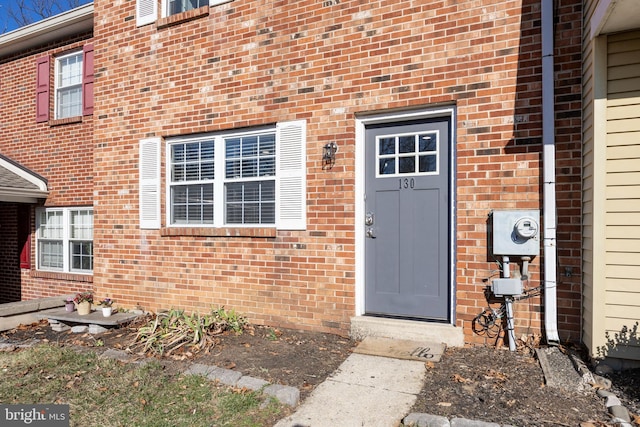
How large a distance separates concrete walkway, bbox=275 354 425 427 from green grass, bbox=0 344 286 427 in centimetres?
29

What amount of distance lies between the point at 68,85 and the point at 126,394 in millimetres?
7019

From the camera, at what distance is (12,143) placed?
880cm

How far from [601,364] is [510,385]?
86 cm

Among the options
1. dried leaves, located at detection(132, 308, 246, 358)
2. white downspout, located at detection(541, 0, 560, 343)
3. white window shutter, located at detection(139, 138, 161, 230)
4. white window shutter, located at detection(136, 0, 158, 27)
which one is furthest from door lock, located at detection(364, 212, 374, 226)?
white window shutter, located at detection(136, 0, 158, 27)

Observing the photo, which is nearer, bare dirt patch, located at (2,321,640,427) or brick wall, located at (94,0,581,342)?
bare dirt patch, located at (2,321,640,427)

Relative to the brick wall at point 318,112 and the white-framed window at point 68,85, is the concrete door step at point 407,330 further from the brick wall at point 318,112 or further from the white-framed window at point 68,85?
the white-framed window at point 68,85

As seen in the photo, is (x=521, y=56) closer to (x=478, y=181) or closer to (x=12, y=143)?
(x=478, y=181)

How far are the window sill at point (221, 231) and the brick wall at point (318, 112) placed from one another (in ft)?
0.25

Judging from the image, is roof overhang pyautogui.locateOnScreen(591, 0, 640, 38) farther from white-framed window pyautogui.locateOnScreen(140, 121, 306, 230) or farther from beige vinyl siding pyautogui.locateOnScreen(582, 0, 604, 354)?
white-framed window pyautogui.locateOnScreen(140, 121, 306, 230)

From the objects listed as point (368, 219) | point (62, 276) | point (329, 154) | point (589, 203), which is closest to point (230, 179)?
point (329, 154)

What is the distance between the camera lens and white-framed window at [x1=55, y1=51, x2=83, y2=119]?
8109 mm

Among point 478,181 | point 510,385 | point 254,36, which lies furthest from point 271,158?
point 510,385

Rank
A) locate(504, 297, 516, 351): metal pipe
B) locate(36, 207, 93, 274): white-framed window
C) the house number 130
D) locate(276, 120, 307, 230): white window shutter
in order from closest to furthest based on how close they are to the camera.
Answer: locate(504, 297, 516, 351): metal pipe → the house number 130 → locate(276, 120, 307, 230): white window shutter → locate(36, 207, 93, 274): white-framed window

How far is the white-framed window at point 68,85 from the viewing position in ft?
26.6
